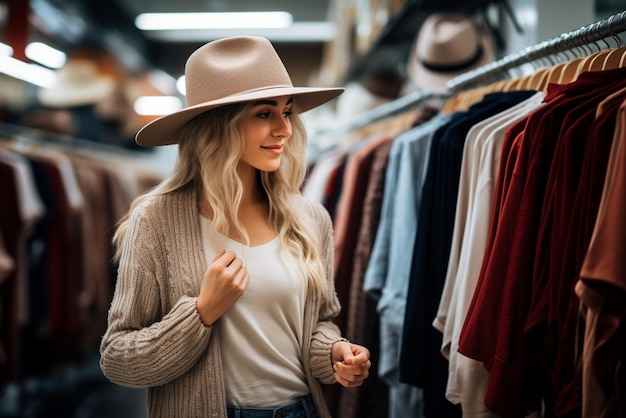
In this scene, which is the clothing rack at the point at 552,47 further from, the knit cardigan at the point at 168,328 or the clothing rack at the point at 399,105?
the knit cardigan at the point at 168,328

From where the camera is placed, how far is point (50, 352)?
4.59m

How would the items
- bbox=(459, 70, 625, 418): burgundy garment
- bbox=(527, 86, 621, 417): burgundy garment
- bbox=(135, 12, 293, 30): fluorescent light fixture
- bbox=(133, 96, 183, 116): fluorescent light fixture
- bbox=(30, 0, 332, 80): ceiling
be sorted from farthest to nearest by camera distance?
bbox=(133, 96, 183, 116): fluorescent light fixture, bbox=(135, 12, 293, 30): fluorescent light fixture, bbox=(30, 0, 332, 80): ceiling, bbox=(459, 70, 625, 418): burgundy garment, bbox=(527, 86, 621, 417): burgundy garment

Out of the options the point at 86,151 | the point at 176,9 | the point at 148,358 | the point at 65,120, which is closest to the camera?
the point at 148,358

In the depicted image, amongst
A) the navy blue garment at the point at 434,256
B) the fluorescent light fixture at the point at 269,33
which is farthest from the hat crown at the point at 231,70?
the fluorescent light fixture at the point at 269,33

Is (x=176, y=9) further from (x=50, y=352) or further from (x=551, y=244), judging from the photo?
(x=551, y=244)

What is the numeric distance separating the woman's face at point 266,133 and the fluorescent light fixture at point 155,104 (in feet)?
26.3

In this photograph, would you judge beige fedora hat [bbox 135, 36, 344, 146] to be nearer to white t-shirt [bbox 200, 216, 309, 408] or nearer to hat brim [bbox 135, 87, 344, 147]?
hat brim [bbox 135, 87, 344, 147]

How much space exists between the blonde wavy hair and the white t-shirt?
5 centimetres

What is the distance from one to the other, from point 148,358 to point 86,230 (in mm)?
3482

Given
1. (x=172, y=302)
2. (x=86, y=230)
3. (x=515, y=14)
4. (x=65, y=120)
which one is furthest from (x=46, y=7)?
(x=172, y=302)

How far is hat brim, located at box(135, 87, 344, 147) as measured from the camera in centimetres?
159

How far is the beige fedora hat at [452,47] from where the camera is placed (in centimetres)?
308

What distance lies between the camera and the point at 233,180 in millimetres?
1667

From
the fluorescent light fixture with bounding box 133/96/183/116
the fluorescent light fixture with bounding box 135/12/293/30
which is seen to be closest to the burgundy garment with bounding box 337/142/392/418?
the fluorescent light fixture with bounding box 135/12/293/30
